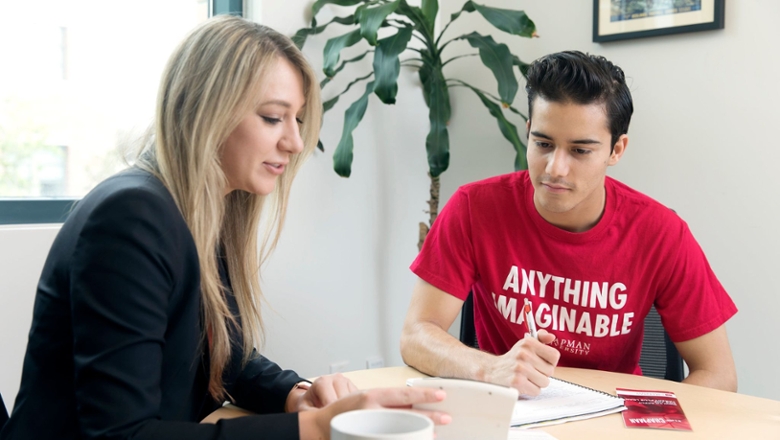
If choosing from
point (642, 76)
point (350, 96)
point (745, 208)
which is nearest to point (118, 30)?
point (350, 96)

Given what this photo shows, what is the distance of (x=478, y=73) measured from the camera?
2.93m

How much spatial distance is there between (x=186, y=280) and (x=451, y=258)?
81 cm

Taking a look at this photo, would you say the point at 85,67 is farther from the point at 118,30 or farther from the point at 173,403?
the point at 173,403

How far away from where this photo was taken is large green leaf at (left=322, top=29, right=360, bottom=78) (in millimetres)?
2327

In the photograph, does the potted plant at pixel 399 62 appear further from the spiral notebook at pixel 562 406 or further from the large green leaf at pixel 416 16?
the spiral notebook at pixel 562 406

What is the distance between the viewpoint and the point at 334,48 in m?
2.37

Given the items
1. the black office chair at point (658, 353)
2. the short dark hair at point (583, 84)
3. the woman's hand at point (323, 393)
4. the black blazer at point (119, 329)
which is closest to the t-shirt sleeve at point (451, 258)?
the short dark hair at point (583, 84)

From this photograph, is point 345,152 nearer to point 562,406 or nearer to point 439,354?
point 439,354

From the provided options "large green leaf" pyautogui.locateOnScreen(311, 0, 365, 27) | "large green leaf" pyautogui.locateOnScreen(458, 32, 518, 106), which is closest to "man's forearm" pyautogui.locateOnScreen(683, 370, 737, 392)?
"large green leaf" pyautogui.locateOnScreen(458, 32, 518, 106)

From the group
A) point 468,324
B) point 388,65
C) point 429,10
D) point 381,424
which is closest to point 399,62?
point 388,65

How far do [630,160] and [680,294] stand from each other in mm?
1066

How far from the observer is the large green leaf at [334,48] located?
2327 mm

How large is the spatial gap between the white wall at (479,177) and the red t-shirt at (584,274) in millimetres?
807

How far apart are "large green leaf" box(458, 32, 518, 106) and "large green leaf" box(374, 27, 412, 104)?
0.28 m
